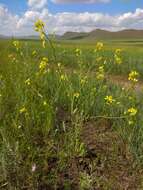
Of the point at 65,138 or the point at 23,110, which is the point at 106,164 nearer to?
the point at 65,138

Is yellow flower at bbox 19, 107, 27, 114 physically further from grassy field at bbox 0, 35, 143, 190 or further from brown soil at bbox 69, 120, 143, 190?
brown soil at bbox 69, 120, 143, 190

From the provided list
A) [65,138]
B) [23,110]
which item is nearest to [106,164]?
[65,138]

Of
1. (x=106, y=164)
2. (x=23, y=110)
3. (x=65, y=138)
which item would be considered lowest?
(x=106, y=164)

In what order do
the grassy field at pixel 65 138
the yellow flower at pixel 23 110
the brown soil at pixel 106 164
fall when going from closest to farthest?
the grassy field at pixel 65 138
the brown soil at pixel 106 164
the yellow flower at pixel 23 110

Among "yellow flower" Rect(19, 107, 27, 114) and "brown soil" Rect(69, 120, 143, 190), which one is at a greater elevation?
"yellow flower" Rect(19, 107, 27, 114)

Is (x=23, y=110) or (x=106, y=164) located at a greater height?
(x=23, y=110)

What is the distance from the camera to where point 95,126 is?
433 centimetres

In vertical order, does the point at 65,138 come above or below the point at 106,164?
above

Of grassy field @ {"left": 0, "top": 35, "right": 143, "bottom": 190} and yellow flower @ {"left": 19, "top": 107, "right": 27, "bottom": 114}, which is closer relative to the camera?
grassy field @ {"left": 0, "top": 35, "right": 143, "bottom": 190}

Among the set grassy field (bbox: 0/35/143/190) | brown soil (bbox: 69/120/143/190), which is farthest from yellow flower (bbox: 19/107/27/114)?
brown soil (bbox: 69/120/143/190)

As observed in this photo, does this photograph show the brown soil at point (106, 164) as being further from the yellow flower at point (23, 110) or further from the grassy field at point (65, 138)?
the yellow flower at point (23, 110)

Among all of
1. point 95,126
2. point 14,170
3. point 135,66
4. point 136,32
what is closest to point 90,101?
point 95,126

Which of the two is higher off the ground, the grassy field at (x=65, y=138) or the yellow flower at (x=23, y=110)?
the yellow flower at (x=23, y=110)

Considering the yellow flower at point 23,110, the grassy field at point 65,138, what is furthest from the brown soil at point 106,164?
the yellow flower at point 23,110
